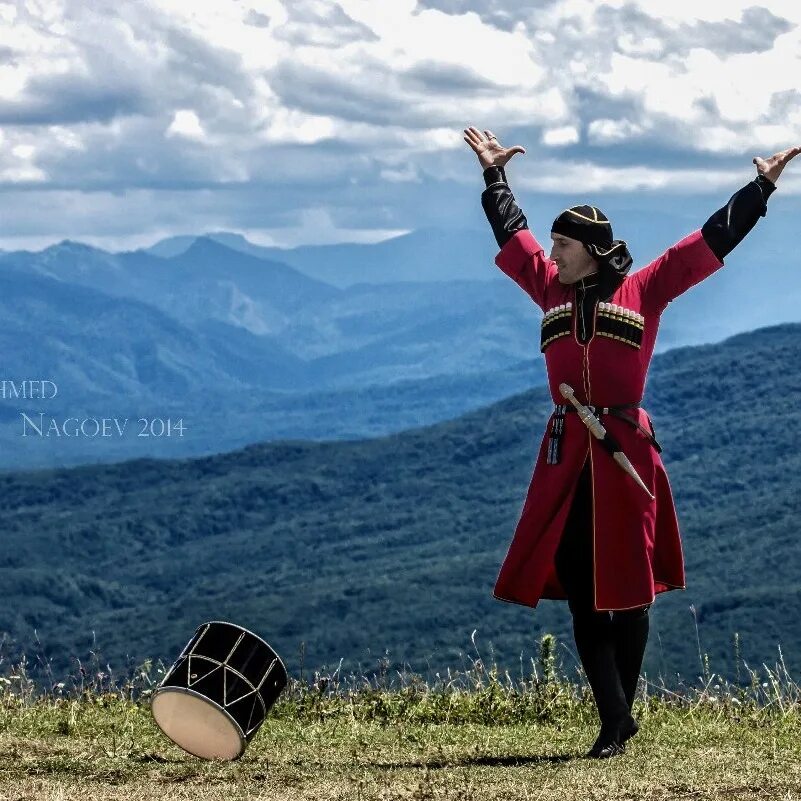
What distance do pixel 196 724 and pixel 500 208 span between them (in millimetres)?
2602

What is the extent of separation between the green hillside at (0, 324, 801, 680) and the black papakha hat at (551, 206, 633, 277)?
61.2m

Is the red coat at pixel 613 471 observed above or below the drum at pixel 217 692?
above

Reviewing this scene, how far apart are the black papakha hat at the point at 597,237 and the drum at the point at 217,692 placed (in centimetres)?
215

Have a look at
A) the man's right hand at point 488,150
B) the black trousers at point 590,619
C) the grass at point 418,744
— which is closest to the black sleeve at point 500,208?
the man's right hand at point 488,150

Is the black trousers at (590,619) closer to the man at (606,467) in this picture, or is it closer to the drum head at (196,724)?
the man at (606,467)

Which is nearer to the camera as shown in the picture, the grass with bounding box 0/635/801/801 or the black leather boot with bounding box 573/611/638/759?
the grass with bounding box 0/635/801/801

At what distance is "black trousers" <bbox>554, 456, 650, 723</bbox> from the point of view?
21.8 ft

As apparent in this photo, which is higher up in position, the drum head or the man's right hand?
the man's right hand

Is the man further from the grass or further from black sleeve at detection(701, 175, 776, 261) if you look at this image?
the grass

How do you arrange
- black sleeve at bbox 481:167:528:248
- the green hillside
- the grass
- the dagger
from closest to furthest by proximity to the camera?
the grass, the dagger, black sleeve at bbox 481:167:528:248, the green hillside

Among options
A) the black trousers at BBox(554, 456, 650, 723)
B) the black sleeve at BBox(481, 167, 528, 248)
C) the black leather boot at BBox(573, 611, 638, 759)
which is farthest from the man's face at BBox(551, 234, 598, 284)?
the black leather boot at BBox(573, 611, 638, 759)

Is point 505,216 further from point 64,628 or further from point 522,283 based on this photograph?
point 64,628

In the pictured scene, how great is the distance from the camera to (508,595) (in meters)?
6.67

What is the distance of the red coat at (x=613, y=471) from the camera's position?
6.59m
